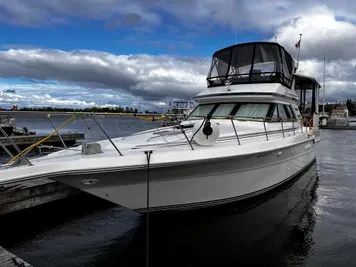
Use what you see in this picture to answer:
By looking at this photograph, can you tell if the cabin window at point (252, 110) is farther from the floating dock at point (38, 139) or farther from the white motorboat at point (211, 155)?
the floating dock at point (38, 139)

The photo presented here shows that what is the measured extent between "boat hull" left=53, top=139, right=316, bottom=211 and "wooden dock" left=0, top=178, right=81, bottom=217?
2773 millimetres

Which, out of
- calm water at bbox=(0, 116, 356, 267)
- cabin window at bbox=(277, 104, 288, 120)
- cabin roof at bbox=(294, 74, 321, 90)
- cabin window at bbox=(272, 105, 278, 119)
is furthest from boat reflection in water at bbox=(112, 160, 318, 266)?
cabin roof at bbox=(294, 74, 321, 90)

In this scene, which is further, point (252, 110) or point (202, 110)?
point (202, 110)

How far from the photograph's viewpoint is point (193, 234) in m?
5.82

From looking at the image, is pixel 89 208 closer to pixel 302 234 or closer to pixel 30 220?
pixel 30 220

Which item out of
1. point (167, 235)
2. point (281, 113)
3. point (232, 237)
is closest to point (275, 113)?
point (281, 113)

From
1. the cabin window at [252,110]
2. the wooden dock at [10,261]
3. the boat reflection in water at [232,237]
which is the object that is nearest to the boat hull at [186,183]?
the boat reflection in water at [232,237]

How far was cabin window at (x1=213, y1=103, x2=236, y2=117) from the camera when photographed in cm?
810

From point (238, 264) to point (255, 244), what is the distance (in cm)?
80

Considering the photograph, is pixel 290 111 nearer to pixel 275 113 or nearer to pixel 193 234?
pixel 275 113

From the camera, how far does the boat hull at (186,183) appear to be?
4.66 meters

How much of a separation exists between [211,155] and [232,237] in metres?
1.95

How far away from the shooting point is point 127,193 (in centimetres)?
486

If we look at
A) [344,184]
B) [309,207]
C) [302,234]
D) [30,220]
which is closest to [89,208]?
[30,220]
